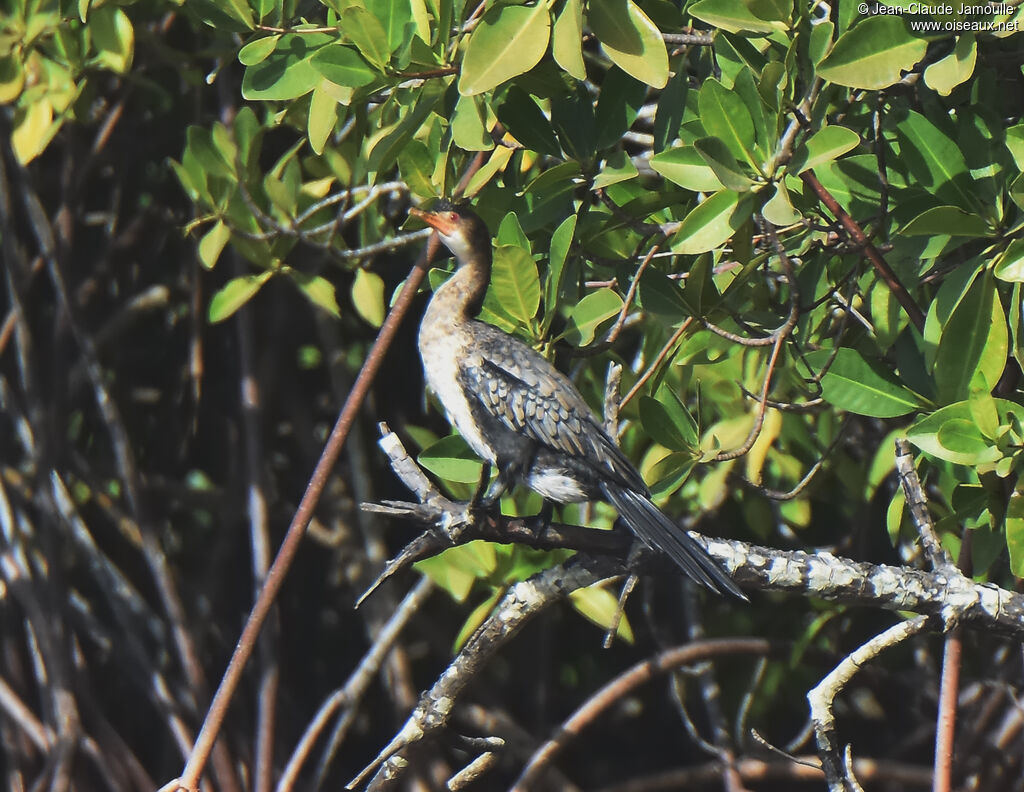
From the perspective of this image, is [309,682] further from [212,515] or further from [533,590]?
[533,590]

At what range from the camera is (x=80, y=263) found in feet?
10.5

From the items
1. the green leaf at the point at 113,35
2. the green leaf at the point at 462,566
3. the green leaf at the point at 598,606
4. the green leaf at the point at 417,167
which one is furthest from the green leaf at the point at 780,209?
the green leaf at the point at 113,35

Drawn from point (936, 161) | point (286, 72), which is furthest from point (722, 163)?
point (286, 72)

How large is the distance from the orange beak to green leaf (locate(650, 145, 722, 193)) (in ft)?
1.87

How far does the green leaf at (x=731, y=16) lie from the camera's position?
1.38 m

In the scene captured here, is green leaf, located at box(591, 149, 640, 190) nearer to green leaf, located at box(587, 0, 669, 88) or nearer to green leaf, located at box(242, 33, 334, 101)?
green leaf, located at box(587, 0, 669, 88)

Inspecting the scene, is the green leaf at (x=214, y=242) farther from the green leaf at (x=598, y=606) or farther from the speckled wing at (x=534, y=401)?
the green leaf at (x=598, y=606)

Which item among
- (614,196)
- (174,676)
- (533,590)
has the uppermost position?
(614,196)

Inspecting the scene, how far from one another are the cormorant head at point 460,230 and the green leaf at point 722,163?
0.64 meters

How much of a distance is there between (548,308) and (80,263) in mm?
2029

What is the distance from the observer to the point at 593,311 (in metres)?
1.68

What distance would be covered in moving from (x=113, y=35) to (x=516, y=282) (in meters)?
1.03

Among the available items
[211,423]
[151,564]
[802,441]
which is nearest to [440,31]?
[802,441]

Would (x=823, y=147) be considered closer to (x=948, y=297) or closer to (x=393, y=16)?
(x=948, y=297)
